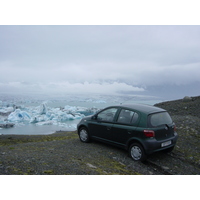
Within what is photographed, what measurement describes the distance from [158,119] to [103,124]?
6.19 ft

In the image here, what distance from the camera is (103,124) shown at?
6113mm

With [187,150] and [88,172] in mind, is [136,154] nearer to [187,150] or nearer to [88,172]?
[88,172]

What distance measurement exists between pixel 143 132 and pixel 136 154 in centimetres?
75

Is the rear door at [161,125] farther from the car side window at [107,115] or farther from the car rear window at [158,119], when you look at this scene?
the car side window at [107,115]

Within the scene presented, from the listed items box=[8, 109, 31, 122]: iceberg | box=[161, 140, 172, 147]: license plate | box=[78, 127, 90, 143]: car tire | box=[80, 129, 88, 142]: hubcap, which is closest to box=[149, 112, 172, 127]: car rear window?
box=[161, 140, 172, 147]: license plate

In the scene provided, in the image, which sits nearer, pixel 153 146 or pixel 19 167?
pixel 19 167

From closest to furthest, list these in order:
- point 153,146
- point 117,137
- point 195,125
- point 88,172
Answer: point 88,172
point 153,146
point 117,137
point 195,125

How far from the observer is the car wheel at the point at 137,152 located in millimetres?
4945

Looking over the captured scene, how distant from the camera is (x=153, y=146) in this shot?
4.82 meters

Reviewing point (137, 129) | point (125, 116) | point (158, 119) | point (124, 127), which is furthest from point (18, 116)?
point (158, 119)

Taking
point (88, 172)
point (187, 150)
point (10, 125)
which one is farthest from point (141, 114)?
point (10, 125)

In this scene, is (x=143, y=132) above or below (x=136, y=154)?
above

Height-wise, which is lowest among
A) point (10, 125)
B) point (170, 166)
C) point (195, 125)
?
point (10, 125)

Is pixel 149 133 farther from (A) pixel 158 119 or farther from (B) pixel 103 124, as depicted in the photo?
(B) pixel 103 124
